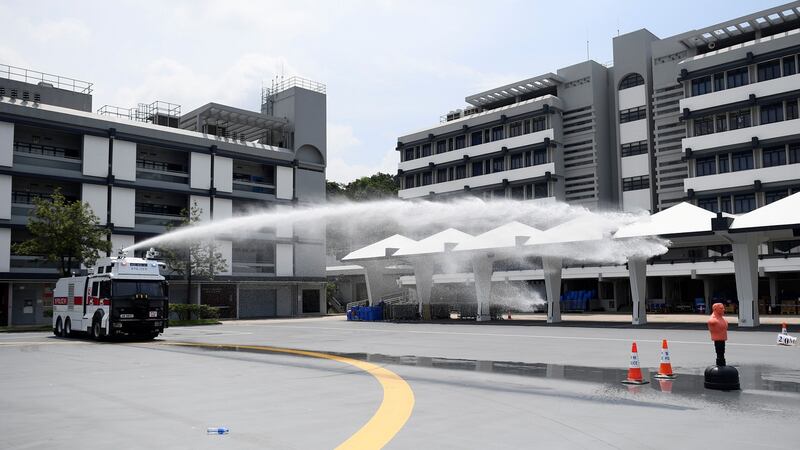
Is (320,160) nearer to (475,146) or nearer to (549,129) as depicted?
(475,146)

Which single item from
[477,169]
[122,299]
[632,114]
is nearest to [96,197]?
[122,299]

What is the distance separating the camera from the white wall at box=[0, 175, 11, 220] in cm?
4772

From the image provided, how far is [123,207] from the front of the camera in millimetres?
54250

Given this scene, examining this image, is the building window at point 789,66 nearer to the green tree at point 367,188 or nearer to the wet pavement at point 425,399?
the wet pavement at point 425,399

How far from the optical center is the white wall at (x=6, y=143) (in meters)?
47.6

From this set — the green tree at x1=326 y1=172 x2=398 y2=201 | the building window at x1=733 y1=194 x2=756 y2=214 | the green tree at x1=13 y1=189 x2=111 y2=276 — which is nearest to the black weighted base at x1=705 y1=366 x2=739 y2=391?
the green tree at x1=13 y1=189 x2=111 y2=276

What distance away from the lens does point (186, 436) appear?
887 centimetres

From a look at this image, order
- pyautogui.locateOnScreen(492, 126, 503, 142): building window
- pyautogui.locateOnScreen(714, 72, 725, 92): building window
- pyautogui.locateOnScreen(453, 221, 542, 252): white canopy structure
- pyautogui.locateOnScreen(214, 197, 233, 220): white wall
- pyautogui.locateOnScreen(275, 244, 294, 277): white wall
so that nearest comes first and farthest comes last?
1. pyautogui.locateOnScreen(453, 221, 542, 252): white canopy structure
2. pyautogui.locateOnScreen(714, 72, 725, 92): building window
3. pyautogui.locateOnScreen(214, 197, 233, 220): white wall
4. pyautogui.locateOnScreen(275, 244, 294, 277): white wall
5. pyautogui.locateOnScreen(492, 126, 503, 142): building window

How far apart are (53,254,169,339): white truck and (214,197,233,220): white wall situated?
30368 millimetres

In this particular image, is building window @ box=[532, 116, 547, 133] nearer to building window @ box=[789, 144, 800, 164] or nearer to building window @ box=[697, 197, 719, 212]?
building window @ box=[697, 197, 719, 212]

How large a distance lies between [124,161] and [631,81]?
49.2 metres

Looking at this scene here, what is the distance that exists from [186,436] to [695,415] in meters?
7.74

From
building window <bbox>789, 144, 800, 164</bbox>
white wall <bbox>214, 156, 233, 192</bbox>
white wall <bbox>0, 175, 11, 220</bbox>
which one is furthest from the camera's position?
white wall <bbox>214, 156, 233, 192</bbox>

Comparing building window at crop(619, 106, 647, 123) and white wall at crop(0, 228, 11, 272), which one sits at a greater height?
building window at crop(619, 106, 647, 123)
